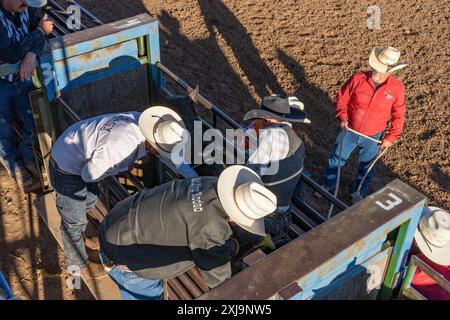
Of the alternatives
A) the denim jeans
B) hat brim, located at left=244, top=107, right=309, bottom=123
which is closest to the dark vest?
hat brim, located at left=244, top=107, right=309, bottom=123

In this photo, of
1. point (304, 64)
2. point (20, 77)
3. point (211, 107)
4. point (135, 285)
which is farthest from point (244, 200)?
point (304, 64)

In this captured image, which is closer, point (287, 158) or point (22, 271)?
point (287, 158)

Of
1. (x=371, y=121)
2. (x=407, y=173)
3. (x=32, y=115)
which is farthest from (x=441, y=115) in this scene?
(x=32, y=115)

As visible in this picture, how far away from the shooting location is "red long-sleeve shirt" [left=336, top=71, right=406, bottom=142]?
20.0 ft

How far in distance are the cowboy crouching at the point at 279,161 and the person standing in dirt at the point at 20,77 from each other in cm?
211

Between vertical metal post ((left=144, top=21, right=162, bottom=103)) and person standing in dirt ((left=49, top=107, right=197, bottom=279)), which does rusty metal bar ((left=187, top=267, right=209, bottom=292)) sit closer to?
person standing in dirt ((left=49, top=107, right=197, bottom=279))

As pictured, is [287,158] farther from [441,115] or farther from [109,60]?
[441,115]

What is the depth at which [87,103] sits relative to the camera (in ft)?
19.2

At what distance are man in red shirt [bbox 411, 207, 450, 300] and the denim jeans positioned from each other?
2.65 m

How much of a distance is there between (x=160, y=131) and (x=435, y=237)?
2.10 metres

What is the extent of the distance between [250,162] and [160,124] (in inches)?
31.4

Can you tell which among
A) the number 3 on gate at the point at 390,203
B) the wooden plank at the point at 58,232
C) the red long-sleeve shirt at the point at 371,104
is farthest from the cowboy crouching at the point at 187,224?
the red long-sleeve shirt at the point at 371,104

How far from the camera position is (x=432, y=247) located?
413cm

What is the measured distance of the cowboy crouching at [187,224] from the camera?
360 cm
